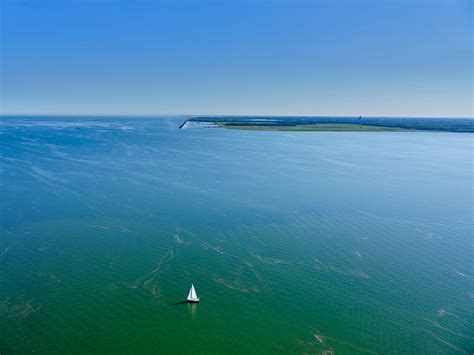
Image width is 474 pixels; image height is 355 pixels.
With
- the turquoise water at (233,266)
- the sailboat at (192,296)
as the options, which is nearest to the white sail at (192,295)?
the sailboat at (192,296)

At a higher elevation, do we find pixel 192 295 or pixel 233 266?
pixel 192 295

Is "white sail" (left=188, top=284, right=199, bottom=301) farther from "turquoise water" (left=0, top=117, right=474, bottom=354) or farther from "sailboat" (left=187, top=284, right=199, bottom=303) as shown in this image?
"turquoise water" (left=0, top=117, right=474, bottom=354)

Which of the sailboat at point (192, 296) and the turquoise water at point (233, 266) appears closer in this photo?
the turquoise water at point (233, 266)

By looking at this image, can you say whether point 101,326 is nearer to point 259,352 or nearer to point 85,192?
point 259,352

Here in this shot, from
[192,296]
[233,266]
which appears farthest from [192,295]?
[233,266]

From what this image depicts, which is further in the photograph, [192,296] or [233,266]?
[233,266]

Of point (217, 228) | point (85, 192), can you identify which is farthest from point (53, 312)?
point (85, 192)

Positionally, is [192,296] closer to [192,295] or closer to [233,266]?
[192,295]

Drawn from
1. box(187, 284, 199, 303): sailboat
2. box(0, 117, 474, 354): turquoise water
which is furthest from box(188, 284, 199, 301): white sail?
box(0, 117, 474, 354): turquoise water

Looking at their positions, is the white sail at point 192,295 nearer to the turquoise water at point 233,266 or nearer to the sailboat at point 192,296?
the sailboat at point 192,296
